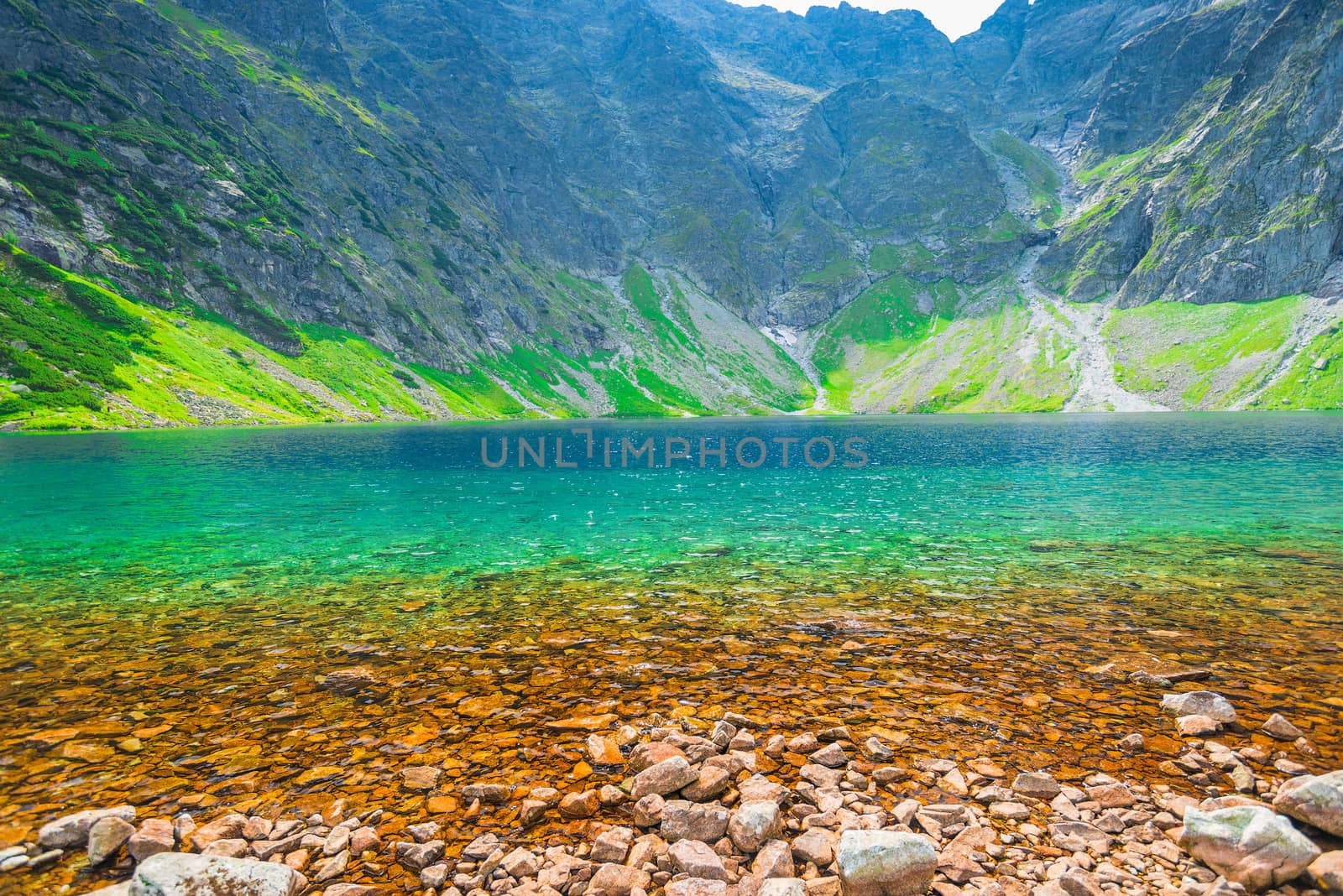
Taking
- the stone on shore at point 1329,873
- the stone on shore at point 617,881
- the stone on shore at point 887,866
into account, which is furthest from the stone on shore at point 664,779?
the stone on shore at point 1329,873

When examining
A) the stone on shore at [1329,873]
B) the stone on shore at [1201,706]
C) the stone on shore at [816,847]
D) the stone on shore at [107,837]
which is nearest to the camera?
the stone on shore at [1329,873]

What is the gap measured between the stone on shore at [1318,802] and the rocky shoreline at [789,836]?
0.9 inches

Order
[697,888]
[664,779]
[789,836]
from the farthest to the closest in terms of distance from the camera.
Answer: [664,779] → [789,836] → [697,888]

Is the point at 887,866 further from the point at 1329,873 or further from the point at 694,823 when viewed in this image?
the point at 1329,873

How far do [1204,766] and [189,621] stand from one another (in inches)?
1010

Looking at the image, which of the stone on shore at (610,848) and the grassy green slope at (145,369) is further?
the grassy green slope at (145,369)

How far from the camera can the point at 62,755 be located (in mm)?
10641

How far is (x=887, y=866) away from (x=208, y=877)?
26.4ft

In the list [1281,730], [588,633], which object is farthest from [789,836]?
[588,633]

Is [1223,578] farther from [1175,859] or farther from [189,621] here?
[189,621]

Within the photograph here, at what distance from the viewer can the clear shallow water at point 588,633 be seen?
414 inches

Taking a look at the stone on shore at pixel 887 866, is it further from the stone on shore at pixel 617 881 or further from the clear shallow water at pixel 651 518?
the clear shallow water at pixel 651 518

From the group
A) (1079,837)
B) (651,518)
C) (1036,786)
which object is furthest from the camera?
(651,518)

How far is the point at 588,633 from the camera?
17.4 m
